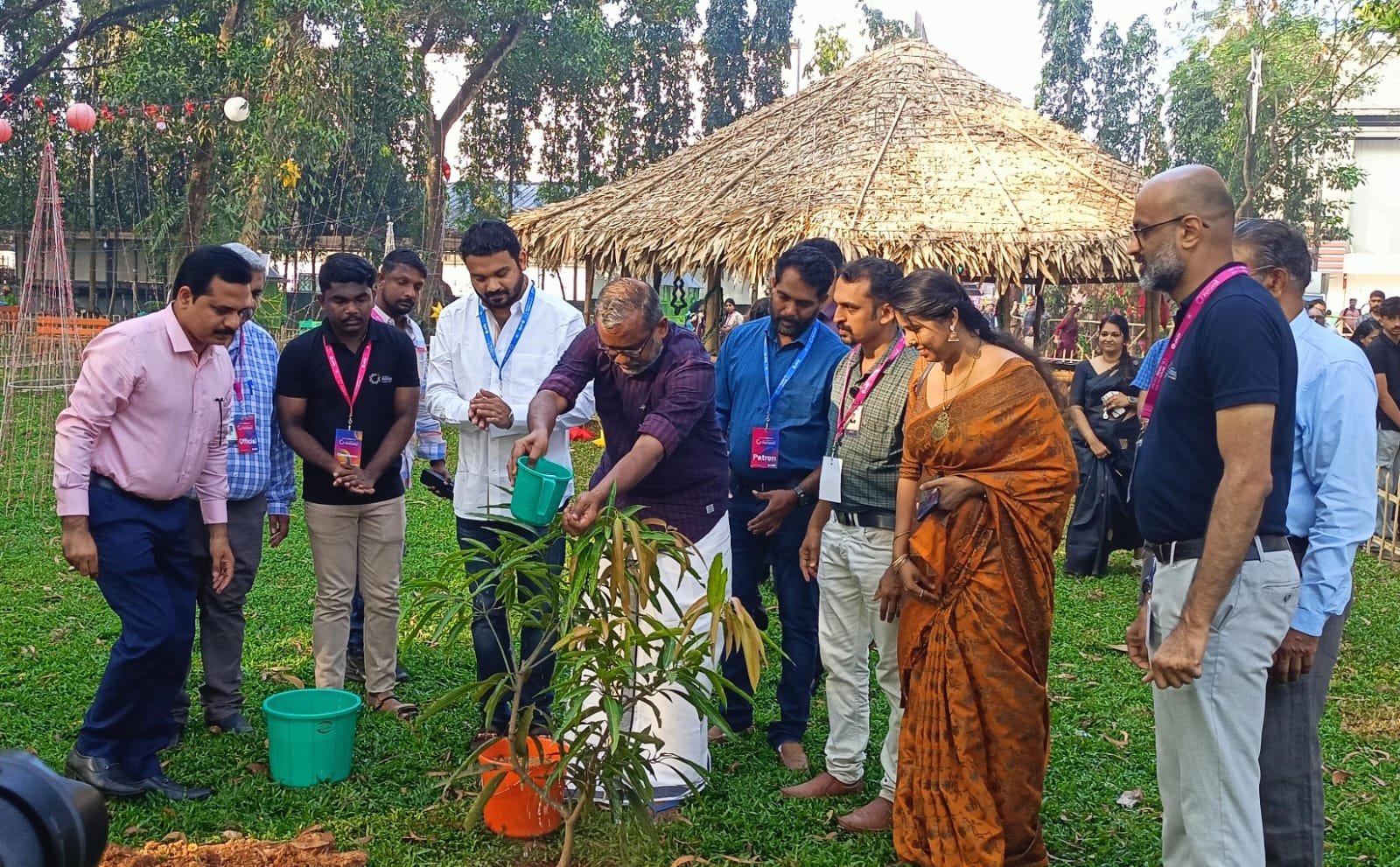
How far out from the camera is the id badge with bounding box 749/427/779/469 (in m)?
4.47

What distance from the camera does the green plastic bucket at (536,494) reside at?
3.42 m

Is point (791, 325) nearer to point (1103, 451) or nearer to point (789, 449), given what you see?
point (789, 449)

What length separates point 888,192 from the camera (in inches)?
452

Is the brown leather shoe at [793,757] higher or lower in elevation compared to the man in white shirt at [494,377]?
lower

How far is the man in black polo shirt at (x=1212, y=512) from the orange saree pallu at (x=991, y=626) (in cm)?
67

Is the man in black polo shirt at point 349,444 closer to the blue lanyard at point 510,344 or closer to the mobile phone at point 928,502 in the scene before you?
the blue lanyard at point 510,344

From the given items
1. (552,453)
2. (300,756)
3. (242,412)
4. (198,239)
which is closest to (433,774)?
(300,756)

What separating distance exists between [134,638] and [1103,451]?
20.5 feet

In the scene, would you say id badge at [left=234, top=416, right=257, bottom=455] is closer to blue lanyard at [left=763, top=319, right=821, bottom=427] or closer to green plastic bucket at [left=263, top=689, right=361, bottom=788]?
green plastic bucket at [left=263, top=689, right=361, bottom=788]

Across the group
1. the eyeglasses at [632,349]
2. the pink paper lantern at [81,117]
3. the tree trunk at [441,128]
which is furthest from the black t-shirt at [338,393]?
the tree trunk at [441,128]

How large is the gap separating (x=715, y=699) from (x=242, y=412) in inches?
97.8

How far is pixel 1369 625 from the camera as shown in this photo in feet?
22.5

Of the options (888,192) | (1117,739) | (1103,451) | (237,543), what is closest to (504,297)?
(237,543)

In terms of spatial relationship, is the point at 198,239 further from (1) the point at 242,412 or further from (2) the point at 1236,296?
(2) the point at 1236,296
